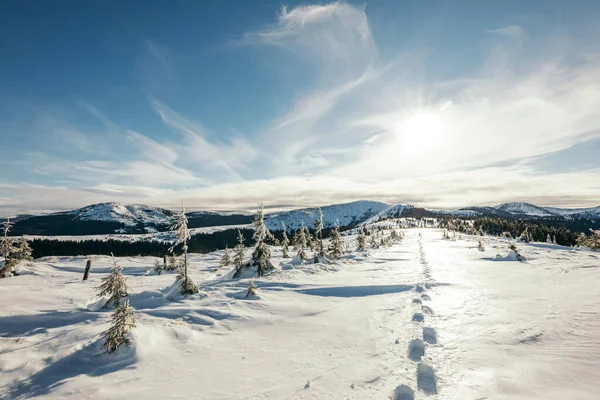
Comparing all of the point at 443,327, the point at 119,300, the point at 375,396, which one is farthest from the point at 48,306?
the point at 443,327

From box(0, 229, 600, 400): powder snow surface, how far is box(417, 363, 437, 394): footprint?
0.03m

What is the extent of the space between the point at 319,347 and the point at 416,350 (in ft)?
9.34

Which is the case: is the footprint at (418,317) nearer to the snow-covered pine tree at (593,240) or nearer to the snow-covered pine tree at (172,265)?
the snow-covered pine tree at (172,265)

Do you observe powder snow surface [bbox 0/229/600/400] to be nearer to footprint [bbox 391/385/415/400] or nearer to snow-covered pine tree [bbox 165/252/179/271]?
footprint [bbox 391/385/415/400]

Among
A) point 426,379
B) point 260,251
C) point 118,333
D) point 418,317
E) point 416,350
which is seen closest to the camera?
point 426,379

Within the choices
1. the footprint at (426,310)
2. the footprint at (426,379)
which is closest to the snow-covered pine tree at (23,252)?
the footprint at (426,310)

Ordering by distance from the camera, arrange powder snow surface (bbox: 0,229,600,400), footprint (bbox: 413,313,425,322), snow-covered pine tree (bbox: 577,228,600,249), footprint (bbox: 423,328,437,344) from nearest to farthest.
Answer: powder snow surface (bbox: 0,229,600,400) → footprint (bbox: 423,328,437,344) → footprint (bbox: 413,313,425,322) → snow-covered pine tree (bbox: 577,228,600,249)

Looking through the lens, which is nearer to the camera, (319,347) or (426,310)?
(319,347)

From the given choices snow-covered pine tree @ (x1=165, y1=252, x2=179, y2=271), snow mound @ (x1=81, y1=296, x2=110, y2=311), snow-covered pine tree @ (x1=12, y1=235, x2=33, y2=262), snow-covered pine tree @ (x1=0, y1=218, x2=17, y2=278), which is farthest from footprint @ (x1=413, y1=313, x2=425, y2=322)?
snow-covered pine tree @ (x1=12, y1=235, x2=33, y2=262)

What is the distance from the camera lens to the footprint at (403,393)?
5.82 meters

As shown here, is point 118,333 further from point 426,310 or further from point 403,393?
point 426,310

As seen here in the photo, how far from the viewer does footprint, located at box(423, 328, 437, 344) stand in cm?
854

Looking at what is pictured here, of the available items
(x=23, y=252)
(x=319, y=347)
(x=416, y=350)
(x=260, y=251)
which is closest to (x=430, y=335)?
(x=416, y=350)

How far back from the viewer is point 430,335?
355 inches
